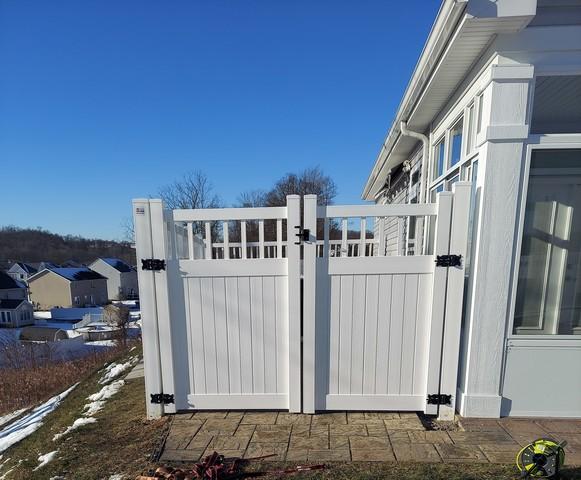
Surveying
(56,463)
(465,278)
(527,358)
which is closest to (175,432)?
(56,463)

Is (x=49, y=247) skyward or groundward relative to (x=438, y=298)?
groundward

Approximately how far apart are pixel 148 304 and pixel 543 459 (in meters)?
2.87

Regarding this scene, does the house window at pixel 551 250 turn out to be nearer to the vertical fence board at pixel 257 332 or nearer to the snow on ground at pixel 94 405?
the vertical fence board at pixel 257 332

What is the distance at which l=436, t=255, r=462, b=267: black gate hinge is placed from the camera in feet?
7.09

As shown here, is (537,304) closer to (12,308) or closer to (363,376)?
(363,376)

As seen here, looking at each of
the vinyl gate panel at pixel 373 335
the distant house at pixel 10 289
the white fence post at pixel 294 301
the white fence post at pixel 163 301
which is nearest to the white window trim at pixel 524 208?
the vinyl gate panel at pixel 373 335

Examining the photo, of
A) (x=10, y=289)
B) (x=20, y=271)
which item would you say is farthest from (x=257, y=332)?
(x=20, y=271)

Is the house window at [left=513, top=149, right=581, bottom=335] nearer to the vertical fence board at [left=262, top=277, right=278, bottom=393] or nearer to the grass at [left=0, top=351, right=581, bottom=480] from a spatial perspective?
the grass at [left=0, top=351, right=581, bottom=480]

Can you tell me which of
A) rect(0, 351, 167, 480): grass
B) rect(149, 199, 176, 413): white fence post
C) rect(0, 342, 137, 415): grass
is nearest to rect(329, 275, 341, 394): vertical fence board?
rect(149, 199, 176, 413): white fence post

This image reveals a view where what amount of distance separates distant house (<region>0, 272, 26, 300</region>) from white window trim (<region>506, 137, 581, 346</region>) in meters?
45.2

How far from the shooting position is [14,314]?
27.3m

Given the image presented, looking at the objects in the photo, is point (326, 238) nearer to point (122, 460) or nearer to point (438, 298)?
point (438, 298)

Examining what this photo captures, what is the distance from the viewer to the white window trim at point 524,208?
6.62ft

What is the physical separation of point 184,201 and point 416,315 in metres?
17.7
